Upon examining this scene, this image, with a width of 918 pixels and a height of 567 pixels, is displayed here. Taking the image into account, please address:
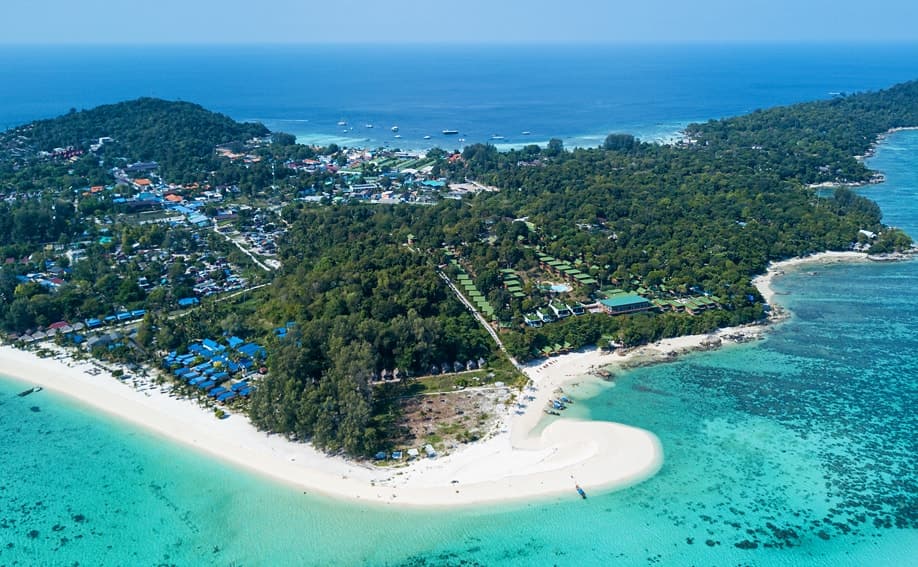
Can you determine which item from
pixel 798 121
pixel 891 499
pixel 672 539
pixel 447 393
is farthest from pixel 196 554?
pixel 798 121

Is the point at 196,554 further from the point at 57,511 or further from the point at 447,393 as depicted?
the point at 447,393

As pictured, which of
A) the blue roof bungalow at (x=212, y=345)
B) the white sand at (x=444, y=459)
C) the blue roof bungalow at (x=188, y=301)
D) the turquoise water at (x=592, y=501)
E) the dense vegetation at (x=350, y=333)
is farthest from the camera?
the blue roof bungalow at (x=188, y=301)

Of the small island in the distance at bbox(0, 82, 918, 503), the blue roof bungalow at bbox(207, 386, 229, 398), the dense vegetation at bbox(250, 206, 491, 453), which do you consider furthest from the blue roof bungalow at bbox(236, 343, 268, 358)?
the blue roof bungalow at bbox(207, 386, 229, 398)

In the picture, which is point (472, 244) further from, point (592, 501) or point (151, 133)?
point (151, 133)

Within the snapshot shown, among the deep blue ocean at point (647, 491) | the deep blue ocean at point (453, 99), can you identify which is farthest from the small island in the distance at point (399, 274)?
the deep blue ocean at point (453, 99)

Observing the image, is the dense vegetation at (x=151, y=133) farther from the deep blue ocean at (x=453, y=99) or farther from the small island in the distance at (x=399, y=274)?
the deep blue ocean at (x=453, y=99)

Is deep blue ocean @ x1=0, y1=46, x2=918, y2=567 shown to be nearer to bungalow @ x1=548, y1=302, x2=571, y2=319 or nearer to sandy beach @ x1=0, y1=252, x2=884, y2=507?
sandy beach @ x1=0, y1=252, x2=884, y2=507
